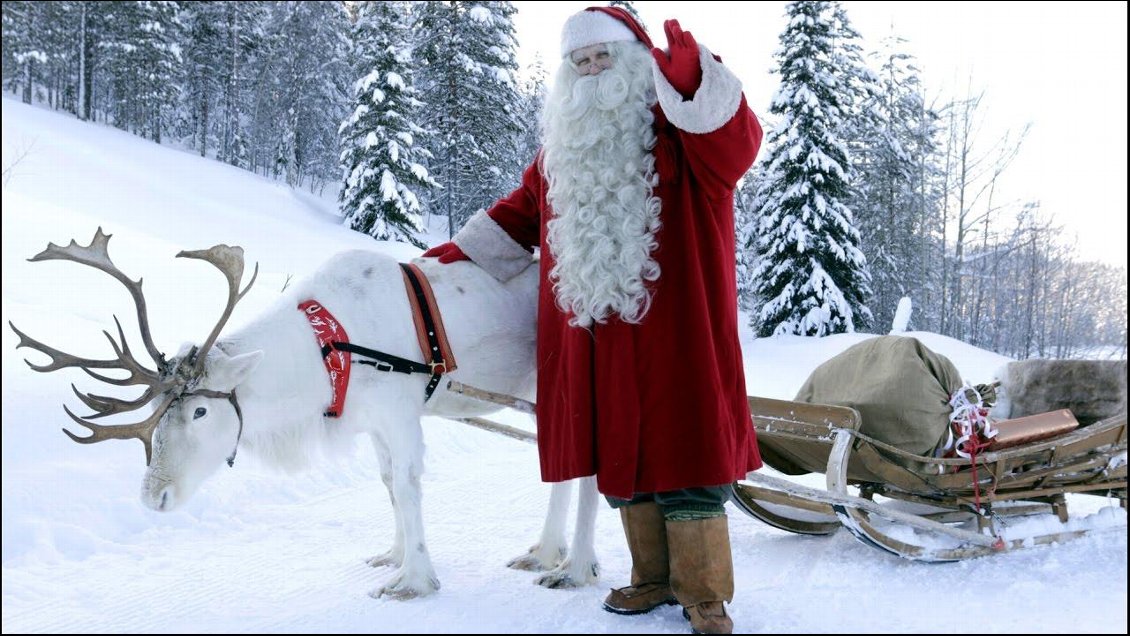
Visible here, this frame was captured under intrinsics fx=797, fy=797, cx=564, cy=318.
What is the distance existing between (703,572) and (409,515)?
1.26 meters

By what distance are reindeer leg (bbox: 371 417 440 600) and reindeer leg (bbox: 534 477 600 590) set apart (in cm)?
51

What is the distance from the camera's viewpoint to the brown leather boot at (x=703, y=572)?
9.13 feet

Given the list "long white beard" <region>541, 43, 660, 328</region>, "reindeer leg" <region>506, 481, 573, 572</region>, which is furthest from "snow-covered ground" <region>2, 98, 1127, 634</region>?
"long white beard" <region>541, 43, 660, 328</region>

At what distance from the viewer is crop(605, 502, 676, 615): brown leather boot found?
3.06 meters

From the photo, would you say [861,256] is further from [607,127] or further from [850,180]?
[607,127]

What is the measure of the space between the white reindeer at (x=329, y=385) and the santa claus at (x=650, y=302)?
1.66 ft

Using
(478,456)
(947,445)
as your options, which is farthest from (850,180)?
(947,445)

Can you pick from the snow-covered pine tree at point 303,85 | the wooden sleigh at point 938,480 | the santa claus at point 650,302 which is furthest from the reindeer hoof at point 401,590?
the snow-covered pine tree at point 303,85

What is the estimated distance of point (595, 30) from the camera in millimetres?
3139

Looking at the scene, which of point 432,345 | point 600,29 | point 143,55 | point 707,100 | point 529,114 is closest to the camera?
point 707,100

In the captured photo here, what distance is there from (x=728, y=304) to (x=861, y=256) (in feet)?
55.9

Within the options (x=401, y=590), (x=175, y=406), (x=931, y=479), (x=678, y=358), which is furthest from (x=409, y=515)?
(x=931, y=479)

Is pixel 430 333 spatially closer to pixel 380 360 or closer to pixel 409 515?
pixel 380 360

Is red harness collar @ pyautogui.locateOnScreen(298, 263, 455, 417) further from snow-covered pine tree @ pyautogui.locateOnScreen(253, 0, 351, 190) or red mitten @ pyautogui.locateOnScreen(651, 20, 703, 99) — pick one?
snow-covered pine tree @ pyautogui.locateOnScreen(253, 0, 351, 190)
